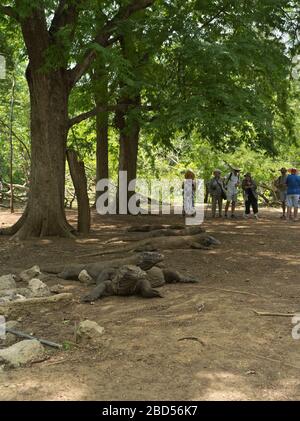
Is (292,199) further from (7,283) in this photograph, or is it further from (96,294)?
(7,283)

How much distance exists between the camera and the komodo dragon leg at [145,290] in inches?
261

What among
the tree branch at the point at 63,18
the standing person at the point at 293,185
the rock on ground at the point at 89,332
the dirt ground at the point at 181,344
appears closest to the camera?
the dirt ground at the point at 181,344

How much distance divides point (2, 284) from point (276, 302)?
3.46 metres

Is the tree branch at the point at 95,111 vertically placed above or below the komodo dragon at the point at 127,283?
above

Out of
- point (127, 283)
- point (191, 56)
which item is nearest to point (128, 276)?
point (127, 283)

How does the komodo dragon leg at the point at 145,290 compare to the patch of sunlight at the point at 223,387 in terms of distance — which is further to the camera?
the komodo dragon leg at the point at 145,290

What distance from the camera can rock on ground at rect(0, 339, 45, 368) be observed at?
435 centimetres

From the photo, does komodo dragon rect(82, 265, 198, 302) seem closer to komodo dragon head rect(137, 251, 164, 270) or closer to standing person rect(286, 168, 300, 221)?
komodo dragon head rect(137, 251, 164, 270)

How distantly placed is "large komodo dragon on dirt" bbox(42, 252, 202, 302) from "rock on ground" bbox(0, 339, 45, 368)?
1.92 metres

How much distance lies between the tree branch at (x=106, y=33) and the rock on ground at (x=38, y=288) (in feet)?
18.6

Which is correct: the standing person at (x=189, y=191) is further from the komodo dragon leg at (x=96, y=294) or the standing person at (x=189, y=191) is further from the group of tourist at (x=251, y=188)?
the komodo dragon leg at (x=96, y=294)

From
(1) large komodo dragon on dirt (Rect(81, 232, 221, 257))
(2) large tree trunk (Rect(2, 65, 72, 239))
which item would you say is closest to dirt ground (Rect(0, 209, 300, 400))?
(1) large komodo dragon on dirt (Rect(81, 232, 221, 257))

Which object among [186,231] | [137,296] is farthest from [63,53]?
[137,296]

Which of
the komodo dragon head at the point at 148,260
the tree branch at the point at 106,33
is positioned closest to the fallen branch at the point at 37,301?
the komodo dragon head at the point at 148,260
